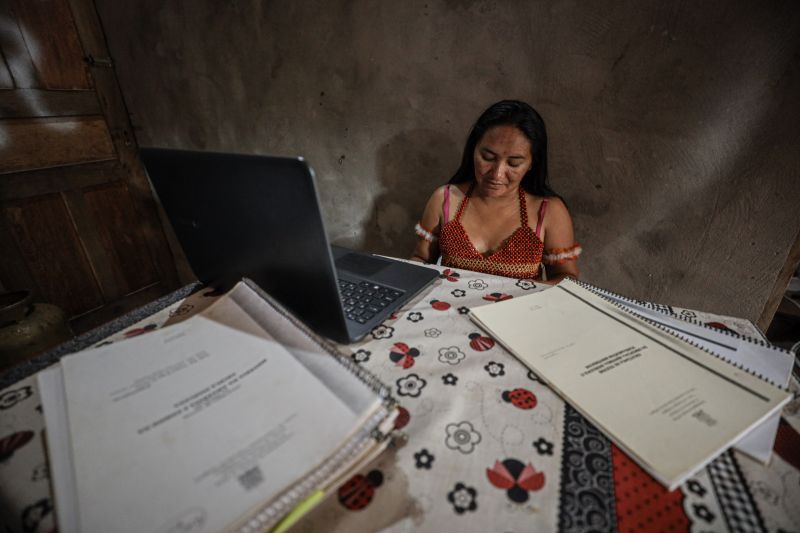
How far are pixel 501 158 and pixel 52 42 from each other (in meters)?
2.74

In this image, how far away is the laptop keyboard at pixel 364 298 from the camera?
63 cm

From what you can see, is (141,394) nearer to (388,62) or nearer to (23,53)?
(388,62)

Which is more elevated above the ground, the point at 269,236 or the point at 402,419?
the point at 269,236

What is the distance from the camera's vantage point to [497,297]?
71cm

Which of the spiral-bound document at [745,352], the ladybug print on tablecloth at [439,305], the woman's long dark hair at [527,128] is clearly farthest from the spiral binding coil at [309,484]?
the woman's long dark hair at [527,128]

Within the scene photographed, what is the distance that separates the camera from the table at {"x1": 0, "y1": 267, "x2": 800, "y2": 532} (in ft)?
1.04

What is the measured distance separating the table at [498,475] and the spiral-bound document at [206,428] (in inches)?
2.1

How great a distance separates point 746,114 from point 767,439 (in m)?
1.18

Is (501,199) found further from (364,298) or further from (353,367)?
(353,367)

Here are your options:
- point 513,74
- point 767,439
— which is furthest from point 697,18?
point 767,439

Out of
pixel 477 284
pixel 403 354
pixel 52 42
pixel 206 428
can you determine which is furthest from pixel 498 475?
pixel 52 42

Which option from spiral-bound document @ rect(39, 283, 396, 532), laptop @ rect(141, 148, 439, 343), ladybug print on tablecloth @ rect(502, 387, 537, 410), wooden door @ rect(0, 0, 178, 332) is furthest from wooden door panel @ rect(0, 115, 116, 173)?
ladybug print on tablecloth @ rect(502, 387, 537, 410)

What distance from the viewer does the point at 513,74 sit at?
1.24 metres

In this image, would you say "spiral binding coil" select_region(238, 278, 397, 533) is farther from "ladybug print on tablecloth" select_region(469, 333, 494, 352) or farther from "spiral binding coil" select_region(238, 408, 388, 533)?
"ladybug print on tablecloth" select_region(469, 333, 494, 352)
